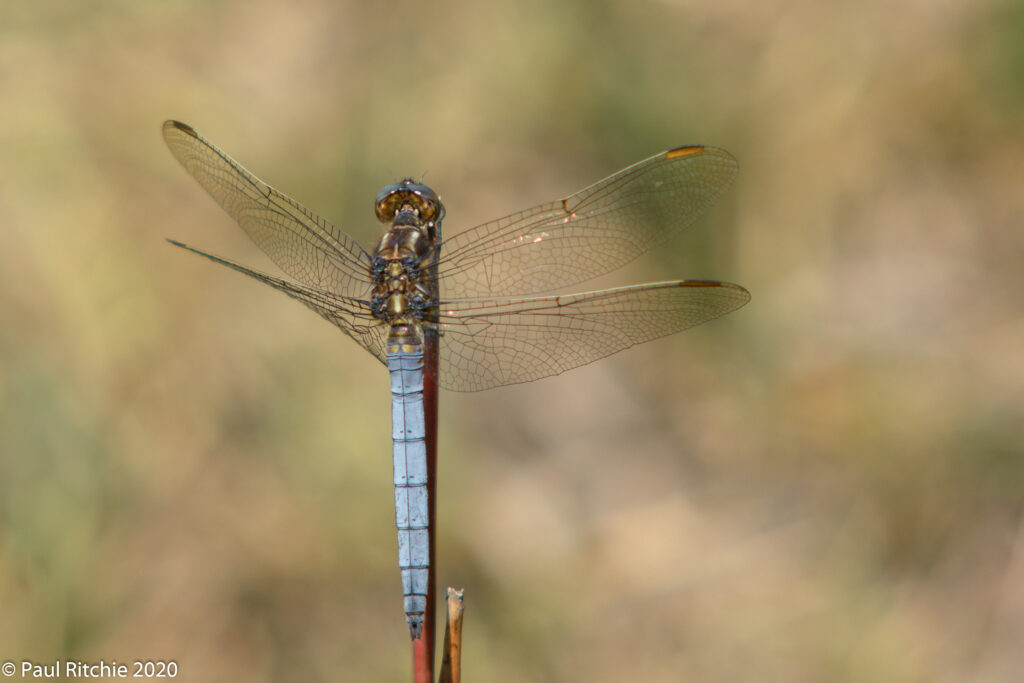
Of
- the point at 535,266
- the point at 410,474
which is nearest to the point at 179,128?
the point at 535,266

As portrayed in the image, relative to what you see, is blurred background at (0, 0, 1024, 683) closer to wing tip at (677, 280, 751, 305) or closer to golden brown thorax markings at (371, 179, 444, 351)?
golden brown thorax markings at (371, 179, 444, 351)

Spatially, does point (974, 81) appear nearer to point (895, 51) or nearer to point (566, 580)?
point (895, 51)

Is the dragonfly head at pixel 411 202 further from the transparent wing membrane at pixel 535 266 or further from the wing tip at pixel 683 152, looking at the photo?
the wing tip at pixel 683 152

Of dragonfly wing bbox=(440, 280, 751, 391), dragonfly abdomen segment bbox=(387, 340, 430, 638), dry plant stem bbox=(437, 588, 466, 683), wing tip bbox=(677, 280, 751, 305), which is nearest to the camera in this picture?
dry plant stem bbox=(437, 588, 466, 683)

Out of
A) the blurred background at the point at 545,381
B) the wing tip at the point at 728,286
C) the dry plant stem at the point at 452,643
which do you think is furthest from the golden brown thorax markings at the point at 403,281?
the blurred background at the point at 545,381

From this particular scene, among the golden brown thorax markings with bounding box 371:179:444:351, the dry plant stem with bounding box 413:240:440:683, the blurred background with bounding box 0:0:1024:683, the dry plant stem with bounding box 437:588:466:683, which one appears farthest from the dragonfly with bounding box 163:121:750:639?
the blurred background with bounding box 0:0:1024:683

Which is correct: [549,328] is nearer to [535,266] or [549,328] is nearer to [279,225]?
[535,266]

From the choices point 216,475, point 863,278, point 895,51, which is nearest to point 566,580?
point 216,475
